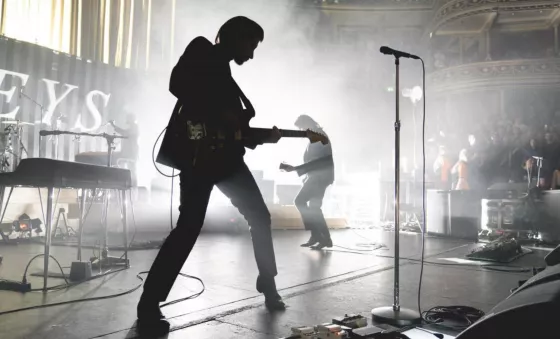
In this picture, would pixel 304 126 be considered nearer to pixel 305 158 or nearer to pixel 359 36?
pixel 305 158

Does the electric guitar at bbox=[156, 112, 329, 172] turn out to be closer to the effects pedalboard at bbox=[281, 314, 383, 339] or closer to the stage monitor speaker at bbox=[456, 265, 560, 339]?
the effects pedalboard at bbox=[281, 314, 383, 339]

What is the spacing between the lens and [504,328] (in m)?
0.90

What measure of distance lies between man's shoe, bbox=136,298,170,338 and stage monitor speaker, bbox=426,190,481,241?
659 centimetres

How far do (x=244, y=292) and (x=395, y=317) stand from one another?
114cm

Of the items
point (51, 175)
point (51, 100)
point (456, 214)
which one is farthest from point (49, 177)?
point (51, 100)

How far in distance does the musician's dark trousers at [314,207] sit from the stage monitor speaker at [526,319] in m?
4.72

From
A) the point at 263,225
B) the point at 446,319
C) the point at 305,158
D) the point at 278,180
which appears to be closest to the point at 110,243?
the point at 305,158

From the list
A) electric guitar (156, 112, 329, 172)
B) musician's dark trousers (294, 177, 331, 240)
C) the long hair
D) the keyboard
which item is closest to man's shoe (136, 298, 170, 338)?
electric guitar (156, 112, 329, 172)

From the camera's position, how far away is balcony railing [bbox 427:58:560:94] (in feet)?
49.3

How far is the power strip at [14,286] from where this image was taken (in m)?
2.93

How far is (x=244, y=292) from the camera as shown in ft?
9.89

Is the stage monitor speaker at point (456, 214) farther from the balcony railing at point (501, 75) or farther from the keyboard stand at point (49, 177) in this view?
the balcony railing at point (501, 75)

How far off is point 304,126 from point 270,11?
1060 centimetres

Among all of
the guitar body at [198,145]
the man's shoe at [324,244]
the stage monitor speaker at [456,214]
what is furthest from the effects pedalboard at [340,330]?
the stage monitor speaker at [456,214]
